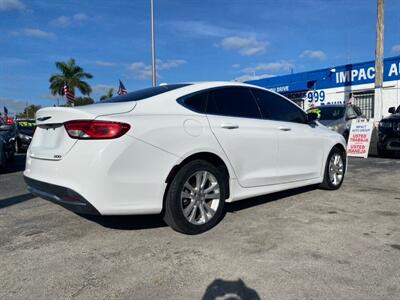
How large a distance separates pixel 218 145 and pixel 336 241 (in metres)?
1.51

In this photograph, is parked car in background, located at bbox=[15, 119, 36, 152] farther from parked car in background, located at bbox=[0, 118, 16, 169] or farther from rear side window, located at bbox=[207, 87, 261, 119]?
rear side window, located at bbox=[207, 87, 261, 119]

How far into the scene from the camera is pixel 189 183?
4.16 m

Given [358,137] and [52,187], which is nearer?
[52,187]

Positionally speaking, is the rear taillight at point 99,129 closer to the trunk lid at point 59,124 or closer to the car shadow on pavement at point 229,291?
the trunk lid at point 59,124

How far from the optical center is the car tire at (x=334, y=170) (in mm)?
6246

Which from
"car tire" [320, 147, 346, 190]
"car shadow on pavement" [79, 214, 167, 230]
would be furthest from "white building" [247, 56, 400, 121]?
"car shadow on pavement" [79, 214, 167, 230]

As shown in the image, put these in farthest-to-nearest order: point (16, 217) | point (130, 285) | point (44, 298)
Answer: point (16, 217) < point (130, 285) < point (44, 298)

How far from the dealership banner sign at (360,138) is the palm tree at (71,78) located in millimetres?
48910

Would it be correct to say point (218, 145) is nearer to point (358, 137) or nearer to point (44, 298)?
point (44, 298)

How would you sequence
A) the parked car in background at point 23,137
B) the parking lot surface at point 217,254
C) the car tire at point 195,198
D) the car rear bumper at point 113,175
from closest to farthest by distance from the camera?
1. the parking lot surface at point 217,254
2. the car rear bumper at point 113,175
3. the car tire at point 195,198
4. the parked car in background at point 23,137

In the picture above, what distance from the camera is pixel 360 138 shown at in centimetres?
1163

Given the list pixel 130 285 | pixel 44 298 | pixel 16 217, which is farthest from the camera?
pixel 16 217

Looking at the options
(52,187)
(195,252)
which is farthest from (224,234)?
(52,187)

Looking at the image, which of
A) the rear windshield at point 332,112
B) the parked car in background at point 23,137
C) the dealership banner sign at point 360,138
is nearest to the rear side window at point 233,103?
the dealership banner sign at point 360,138
